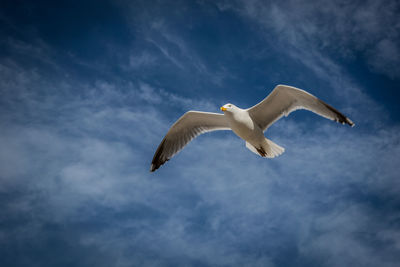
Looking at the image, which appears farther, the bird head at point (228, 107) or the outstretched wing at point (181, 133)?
the outstretched wing at point (181, 133)

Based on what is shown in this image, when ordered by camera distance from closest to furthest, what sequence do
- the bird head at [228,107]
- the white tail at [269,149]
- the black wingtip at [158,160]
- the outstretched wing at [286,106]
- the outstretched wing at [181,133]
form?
the outstretched wing at [286,106] < the bird head at [228,107] < the white tail at [269,149] < the outstretched wing at [181,133] < the black wingtip at [158,160]

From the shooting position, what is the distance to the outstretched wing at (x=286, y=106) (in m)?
6.17

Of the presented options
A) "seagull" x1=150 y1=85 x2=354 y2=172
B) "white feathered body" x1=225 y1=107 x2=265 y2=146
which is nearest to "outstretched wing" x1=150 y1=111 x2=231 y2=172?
"seagull" x1=150 y1=85 x2=354 y2=172

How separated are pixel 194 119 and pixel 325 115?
272cm

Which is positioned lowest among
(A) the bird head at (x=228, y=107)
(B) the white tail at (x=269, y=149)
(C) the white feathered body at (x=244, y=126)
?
(B) the white tail at (x=269, y=149)

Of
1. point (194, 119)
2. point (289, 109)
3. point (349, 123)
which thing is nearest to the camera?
A: point (349, 123)

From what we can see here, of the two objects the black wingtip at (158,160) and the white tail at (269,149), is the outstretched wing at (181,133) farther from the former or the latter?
the white tail at (269,149)

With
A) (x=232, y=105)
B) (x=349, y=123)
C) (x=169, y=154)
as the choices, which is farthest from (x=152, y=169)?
(x=349, y=123)

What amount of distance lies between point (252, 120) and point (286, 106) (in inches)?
29.0

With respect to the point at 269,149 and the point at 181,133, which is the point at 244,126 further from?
the point at 181,133

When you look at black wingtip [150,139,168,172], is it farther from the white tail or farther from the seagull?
the white tail

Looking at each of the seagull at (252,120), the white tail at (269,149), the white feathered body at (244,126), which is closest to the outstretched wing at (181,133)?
the seagull at (252,120)

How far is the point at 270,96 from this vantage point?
6387 mm

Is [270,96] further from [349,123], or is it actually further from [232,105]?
[349,123]
